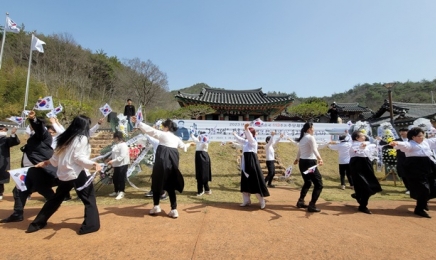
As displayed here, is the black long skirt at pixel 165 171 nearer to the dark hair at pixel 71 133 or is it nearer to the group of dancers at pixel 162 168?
the group of dancers at pixel 162 168

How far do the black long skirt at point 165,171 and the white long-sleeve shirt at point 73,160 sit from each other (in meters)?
1.08

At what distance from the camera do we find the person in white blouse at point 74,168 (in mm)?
3363

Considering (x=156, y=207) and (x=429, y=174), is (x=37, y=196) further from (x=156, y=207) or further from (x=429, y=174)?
(x=429, y=174)

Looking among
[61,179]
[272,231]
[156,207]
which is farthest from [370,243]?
[61,179]

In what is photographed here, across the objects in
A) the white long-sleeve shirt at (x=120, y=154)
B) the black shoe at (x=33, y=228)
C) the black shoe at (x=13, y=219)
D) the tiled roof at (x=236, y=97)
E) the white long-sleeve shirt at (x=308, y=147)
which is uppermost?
the tiled roof at (x=236, y=97)

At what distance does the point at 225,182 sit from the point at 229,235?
4595 mm

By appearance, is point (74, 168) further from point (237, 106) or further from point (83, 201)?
point (237, 106)

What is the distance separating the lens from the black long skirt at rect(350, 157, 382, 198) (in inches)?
184

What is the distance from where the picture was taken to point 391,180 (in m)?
8.62

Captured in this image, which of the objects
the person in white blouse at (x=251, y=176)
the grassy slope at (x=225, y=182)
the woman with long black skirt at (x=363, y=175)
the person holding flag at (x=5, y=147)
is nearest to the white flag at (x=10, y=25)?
the grassy slope at (x=225, y=182)

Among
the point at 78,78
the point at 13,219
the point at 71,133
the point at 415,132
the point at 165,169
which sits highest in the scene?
the point at 78,78

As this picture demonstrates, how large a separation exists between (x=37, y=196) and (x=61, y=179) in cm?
395

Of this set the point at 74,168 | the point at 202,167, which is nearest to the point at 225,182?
the point at 202,167

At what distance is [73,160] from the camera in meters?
3.38
